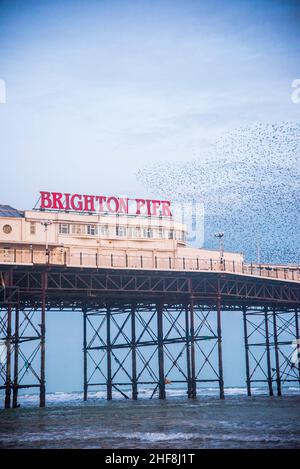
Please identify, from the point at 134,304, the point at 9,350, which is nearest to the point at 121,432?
the point at 9,350

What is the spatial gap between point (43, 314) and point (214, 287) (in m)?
19.0

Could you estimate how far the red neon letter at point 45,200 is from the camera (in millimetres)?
74438

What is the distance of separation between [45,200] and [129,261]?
1033cm

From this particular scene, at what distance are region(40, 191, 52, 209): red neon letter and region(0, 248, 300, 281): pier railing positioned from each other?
490 centimetres

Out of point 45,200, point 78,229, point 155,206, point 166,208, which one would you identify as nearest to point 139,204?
point 155,206

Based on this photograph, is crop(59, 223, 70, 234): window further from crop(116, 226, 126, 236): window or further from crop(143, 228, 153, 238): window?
crop(143, 228, 153, 238): window

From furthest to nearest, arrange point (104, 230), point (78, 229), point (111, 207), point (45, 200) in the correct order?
point (111, 207)
point (104, 230)
point (78, 229)
point (45, 200)

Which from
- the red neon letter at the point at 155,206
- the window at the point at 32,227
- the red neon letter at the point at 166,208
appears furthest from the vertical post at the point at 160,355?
the window at the point at 32,227

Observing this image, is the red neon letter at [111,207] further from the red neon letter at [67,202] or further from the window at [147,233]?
the red neon letter at [67,202]

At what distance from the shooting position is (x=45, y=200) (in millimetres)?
74688

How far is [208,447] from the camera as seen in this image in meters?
33.1

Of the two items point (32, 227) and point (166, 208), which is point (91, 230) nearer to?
point (32, 227)

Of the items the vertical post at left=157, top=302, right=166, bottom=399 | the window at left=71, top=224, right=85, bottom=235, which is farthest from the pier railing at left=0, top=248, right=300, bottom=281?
the vertical post at left=157, top=302, right=166, bottom=399
